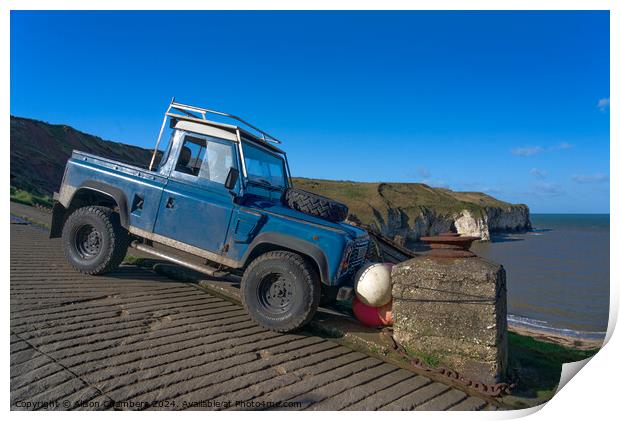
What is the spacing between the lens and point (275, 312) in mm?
4934

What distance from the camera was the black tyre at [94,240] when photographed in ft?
19.7

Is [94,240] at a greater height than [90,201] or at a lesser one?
lesser

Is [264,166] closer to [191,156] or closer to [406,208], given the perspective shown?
[191,156]

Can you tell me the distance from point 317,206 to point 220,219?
4.41 ft

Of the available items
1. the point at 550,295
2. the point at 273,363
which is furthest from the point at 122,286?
the point at 550,295

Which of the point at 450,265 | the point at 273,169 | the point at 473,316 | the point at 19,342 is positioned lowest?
the point at 19,342

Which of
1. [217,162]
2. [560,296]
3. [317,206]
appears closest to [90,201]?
[217,162]

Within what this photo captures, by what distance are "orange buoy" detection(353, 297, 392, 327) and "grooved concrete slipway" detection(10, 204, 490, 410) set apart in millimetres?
676

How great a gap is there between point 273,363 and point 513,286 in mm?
20999

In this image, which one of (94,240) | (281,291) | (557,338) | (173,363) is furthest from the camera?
(557,338)

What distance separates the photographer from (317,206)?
5.45 metres

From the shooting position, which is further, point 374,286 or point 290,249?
point 290,249

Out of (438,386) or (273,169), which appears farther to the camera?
(273,169)
